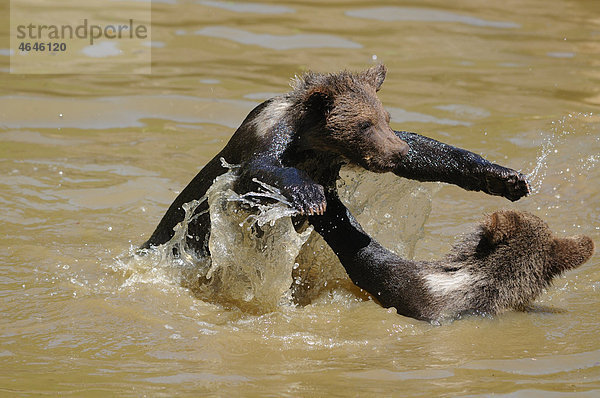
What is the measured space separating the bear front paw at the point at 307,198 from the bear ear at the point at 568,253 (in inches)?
71.8

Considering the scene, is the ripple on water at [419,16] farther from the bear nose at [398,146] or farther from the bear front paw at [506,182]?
the bear nose at [398,146]

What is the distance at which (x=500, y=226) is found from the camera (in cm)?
669

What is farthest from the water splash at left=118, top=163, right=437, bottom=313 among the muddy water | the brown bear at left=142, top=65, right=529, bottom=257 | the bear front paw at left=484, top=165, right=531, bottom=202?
the bear front paw at left=484, top=165, right=531, bottom=202

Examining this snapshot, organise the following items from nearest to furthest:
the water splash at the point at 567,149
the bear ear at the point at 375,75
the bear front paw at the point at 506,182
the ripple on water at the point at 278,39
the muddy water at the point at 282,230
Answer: the muddy water at the point at 282,230
the bear front paw at the point at 506,182
the bear ear at the point at 375,75
the water splash at the point at 567,149
the ripple on water at the point at 278,39

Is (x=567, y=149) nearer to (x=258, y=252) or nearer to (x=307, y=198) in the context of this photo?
(x=258, y=252)

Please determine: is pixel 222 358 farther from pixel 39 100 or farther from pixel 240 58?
pixel 240 58

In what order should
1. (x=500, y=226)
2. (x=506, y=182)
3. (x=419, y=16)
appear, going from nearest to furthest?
(x=500, y=226) < (x=506, y=182) < (x=419, y=16)

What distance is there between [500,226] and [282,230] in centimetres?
166

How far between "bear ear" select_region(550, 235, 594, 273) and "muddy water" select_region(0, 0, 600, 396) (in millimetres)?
424

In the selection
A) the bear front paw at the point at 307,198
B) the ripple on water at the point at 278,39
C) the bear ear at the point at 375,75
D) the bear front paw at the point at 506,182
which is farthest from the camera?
the ripple on water at the point at 278,39

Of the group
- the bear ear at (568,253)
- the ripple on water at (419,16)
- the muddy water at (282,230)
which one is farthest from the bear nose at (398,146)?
the ripple on water at (419,16)

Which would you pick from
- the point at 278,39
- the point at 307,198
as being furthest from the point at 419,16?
the point at 307,198

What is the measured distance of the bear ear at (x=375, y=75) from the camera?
283 inches

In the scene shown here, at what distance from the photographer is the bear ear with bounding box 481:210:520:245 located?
6695 millimetres
